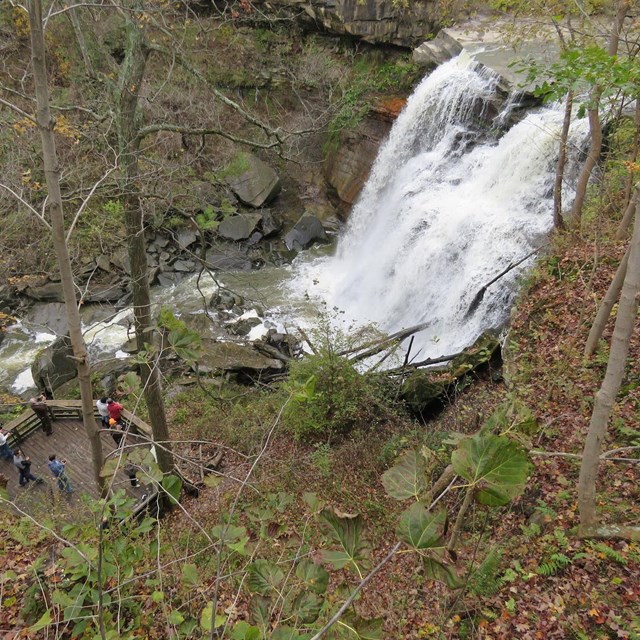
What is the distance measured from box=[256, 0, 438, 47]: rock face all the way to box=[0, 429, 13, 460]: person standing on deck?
18002 mm

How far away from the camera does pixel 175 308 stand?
52.3ft

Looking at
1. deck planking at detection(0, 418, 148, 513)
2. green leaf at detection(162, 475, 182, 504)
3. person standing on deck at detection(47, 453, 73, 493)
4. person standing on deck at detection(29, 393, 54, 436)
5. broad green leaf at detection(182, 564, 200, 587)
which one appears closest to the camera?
broad green leaf at detection(182, 564, 200, 587)

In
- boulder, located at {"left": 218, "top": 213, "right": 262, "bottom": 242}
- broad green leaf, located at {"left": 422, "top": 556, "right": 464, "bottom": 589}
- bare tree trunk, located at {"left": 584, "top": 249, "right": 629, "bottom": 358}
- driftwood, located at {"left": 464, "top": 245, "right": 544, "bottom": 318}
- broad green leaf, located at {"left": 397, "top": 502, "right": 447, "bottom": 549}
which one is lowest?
boulder, located at {"left": 218, "top": 213, "right": 262, "bottom": 242}

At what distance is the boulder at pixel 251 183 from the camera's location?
19875 millimetres

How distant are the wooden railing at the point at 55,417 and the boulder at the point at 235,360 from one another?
2619 millimetres

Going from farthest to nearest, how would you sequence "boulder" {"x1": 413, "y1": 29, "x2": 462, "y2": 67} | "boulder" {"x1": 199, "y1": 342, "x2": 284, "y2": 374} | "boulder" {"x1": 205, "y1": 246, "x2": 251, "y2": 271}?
1. "boulder" {"x1": 205, "y1": 246, "x2": 251, "y2": 271}
2. "boulder" {"x1": 413, "y1": 29, "x2": 462, "y2": 67}
3. "boulder" {"x1": 199, "y1": 342, "x2": 284, "y2": 374}

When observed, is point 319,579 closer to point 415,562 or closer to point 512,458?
point 512,458

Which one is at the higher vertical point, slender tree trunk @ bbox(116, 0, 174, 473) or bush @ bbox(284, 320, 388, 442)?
slender tree trunk @ bbox(116, 0, 174, 473)

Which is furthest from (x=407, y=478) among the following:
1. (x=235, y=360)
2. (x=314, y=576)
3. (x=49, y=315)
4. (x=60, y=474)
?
(x=49, y=315)

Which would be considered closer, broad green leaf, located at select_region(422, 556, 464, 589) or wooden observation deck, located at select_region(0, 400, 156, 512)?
broad green leaf, located at select_region(422, 556, 464, 589)

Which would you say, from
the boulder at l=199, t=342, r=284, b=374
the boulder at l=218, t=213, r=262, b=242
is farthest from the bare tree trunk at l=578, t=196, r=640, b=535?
the boulder at l=218, t=213, r=262, b=242

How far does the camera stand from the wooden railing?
9391 millimetres

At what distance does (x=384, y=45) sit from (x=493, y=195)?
11.5 metres

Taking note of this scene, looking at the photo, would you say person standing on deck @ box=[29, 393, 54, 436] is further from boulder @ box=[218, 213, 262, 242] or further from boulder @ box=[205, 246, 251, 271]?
boulder @ box=[218, 213, 262, 242]
